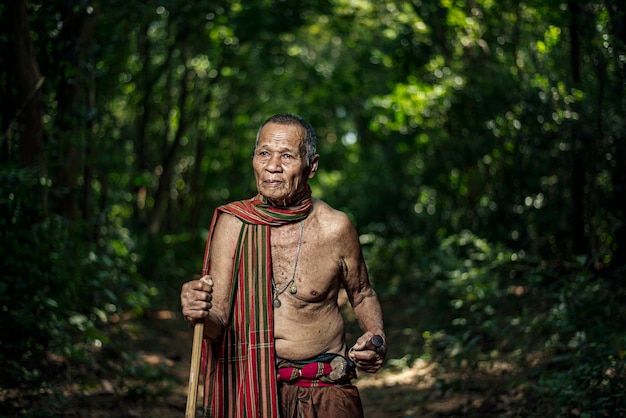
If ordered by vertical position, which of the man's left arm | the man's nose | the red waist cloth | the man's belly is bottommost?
the red waist cloth

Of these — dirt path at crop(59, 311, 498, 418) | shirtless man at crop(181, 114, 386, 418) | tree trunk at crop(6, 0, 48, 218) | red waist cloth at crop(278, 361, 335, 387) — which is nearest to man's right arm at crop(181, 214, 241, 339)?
shirtless man at crop(181, 114, 386, 418)

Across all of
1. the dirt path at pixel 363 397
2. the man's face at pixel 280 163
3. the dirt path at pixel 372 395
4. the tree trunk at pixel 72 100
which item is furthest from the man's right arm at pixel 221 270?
the tree trunk at pixel 72 100

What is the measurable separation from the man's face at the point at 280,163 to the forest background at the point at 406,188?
2.38 m

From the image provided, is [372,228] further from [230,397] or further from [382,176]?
[230,397]

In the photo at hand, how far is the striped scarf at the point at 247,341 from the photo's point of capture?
3072 mm

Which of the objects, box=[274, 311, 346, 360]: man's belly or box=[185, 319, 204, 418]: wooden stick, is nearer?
box=[185, 319, 204, 418]: wooden stick

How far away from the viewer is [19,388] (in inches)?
201

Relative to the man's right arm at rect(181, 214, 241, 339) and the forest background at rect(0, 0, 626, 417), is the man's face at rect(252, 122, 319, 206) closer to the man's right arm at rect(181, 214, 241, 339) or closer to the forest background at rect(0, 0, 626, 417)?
the man's right arm at rect(181, 214, 241, 339)

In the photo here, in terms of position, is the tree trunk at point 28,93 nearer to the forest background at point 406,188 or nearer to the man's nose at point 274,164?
the forest background at point 406,188

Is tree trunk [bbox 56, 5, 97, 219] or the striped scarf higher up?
tree trunk [bbox 56, 5, 97, 219]

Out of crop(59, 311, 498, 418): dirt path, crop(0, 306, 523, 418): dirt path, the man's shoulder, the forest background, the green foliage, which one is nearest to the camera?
the man's shoulder

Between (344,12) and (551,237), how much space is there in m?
5.90

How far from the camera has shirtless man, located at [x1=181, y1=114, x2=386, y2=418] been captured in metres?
3.16

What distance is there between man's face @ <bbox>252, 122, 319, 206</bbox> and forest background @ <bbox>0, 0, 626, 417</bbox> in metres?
2.38
